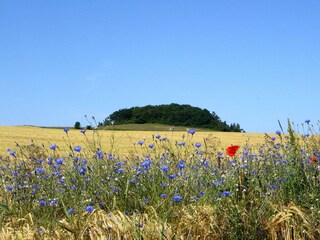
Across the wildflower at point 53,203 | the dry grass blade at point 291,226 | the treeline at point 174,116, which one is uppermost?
the treeline at point 174,116

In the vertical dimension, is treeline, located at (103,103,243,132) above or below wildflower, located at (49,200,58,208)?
above

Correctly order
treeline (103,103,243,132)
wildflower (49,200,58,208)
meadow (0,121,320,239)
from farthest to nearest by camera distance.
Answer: treeline (103,103,243,132) → wildflower (49,200,58,208) → meadow (0,121,320,239)

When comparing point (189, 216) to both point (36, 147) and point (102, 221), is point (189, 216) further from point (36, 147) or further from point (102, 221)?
point (36, 147)

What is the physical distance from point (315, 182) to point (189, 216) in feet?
4.41

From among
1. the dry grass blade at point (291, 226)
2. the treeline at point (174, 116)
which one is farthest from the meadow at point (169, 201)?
the treeline at point (174, 116)

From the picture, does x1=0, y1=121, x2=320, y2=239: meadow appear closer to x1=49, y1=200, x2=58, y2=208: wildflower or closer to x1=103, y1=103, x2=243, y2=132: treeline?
x1=49, y1=200, x2=58, y2=208: wildflower

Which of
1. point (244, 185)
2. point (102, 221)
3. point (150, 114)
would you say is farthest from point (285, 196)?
point (150, 114)

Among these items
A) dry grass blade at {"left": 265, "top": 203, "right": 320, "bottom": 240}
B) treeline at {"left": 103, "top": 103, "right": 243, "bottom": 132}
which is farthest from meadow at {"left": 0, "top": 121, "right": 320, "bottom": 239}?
treeline at {"left": 103, "top": 103, "right": 243, "bottom": 132}

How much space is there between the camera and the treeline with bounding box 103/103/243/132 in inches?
2073

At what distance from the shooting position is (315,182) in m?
4.86

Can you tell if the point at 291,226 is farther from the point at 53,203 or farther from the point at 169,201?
the point at 53,203

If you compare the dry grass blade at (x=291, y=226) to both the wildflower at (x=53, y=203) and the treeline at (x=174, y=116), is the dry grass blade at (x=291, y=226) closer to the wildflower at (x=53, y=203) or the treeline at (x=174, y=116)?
the wildflower at (x=53, y=203)

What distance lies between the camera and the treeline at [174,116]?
5266cm

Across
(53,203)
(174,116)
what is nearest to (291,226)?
(53,203)
